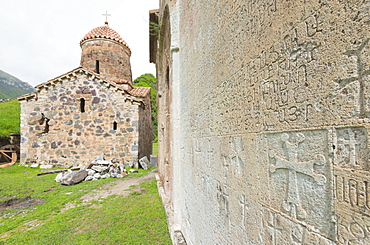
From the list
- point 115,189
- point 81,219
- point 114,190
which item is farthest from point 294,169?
point 115,189

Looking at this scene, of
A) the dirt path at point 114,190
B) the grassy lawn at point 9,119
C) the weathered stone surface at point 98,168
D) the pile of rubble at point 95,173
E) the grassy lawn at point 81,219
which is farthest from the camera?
the grassy lawn at point 9,119

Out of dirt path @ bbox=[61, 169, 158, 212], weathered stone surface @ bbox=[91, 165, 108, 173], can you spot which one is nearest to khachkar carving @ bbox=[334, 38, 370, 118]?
dirt path @ bbox=[61, 169, 158, 212]

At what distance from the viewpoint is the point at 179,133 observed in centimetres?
351

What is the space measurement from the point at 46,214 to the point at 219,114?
5.44 meters

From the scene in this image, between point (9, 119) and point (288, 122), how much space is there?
19.7 metres

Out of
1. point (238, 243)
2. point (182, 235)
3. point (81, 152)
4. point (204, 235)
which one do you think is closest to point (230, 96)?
point (238, 243)

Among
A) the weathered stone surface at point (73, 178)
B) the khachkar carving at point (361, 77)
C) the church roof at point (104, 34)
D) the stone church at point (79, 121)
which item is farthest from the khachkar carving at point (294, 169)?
the church roof at point (104, 34)

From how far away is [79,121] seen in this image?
35.7ft

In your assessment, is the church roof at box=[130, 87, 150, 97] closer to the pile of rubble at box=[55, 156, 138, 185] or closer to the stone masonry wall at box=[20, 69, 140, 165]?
the stone masonry wall at box=[20, 69, 140, 165]

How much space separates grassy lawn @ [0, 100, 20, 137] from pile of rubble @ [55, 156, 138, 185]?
836cm

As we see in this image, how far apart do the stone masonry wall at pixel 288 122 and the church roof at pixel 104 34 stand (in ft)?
47.1

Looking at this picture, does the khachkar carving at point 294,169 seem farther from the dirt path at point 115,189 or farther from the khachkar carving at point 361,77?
the dirt path at point 115,189

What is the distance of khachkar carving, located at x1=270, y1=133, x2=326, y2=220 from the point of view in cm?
82

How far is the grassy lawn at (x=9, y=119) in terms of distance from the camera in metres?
13.7
